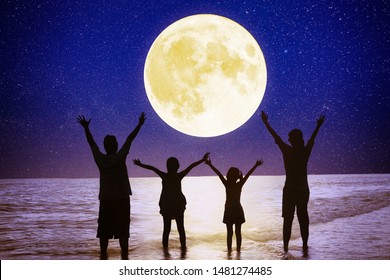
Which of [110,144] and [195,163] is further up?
[110,144]

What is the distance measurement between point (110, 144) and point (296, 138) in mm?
1767

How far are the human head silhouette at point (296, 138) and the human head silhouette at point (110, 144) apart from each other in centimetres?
169

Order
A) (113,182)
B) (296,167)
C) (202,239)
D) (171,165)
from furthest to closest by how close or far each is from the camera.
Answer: (202,239) → (171,165) → (296,167) → (113,182)

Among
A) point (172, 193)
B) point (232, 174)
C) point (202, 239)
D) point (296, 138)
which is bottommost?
point (202, 239)

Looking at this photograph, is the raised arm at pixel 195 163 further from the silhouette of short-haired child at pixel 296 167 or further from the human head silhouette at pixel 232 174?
the silhouette of short-haired child at pixel 296 167

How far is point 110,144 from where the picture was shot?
378 cm

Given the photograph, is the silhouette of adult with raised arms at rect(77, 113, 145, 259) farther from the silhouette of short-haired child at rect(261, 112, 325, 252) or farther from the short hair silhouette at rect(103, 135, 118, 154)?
the silhouette of short-haired child at rect(261, 112, 325, 252)

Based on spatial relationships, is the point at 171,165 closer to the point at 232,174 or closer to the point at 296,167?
the point at 232,174

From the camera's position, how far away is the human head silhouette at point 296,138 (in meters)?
4.09

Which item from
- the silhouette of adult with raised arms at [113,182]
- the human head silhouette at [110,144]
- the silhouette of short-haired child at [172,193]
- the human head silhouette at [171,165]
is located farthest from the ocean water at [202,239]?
the human head silhouette at [110,144]

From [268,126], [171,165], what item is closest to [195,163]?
[171,165]

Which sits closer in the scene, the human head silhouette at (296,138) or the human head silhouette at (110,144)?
the human head silhouette at (110,144)
